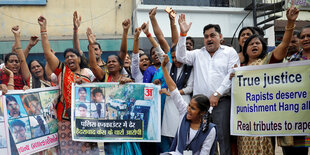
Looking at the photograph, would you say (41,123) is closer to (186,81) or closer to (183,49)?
(186,81)

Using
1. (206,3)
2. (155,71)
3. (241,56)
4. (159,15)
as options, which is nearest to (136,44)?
(155,71)

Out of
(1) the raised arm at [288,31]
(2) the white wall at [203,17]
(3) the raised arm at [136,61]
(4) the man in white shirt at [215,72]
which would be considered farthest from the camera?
(2) the white wall at [203,17]

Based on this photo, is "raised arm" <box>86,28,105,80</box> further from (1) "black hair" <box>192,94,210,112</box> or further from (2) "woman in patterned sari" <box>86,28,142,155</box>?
(1) "black hair" <box>192,94,210,112</box>

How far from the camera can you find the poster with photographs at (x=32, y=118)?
15.1ft

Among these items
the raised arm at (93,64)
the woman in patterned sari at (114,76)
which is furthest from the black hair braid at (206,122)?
the raised arm at (93,64)

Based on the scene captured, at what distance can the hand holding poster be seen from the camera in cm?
416

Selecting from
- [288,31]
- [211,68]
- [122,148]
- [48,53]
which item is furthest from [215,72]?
[48,53]

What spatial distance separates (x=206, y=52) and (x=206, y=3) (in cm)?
909

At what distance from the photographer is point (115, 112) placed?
4.80 metres

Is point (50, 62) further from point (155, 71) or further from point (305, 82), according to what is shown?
point (305, 82)

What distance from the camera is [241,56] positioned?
5062 millimetres

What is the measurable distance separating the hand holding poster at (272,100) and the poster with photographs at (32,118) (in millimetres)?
2353

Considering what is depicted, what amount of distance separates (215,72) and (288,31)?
3.35ft

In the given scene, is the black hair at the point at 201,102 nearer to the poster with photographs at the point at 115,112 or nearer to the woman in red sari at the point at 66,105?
the poster with photographs at the point at 115,112
